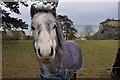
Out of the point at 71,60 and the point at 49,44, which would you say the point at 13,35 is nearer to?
the point at 71,60

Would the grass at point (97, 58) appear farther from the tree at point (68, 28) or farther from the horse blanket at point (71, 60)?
the horse blanket at point (71, 60)

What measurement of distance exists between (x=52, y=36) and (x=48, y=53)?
20 centimetres

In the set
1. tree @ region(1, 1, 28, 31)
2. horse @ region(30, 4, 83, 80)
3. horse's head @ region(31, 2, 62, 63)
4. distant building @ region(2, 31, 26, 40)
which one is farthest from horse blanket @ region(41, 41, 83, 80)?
tree @ region(1, 1, 28, 31)

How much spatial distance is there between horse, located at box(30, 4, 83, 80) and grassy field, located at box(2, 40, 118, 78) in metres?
1.96

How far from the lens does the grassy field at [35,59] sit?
4.65 m

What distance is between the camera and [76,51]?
3.17 meters

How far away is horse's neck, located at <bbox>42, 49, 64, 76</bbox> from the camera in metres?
2.42

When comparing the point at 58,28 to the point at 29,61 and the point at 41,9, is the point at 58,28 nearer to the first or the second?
the point at 41,9

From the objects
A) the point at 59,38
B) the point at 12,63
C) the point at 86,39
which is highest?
the point at 59,38

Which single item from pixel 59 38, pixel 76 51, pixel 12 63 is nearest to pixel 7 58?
pixel 12 63

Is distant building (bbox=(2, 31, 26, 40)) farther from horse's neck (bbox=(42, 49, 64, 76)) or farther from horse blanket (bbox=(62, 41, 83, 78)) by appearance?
horse's neck (bbox=(42, 49, 64, 76))

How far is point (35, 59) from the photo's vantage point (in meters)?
5.68

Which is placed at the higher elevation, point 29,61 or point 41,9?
point 41,9

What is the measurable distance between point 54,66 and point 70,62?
33 cm
